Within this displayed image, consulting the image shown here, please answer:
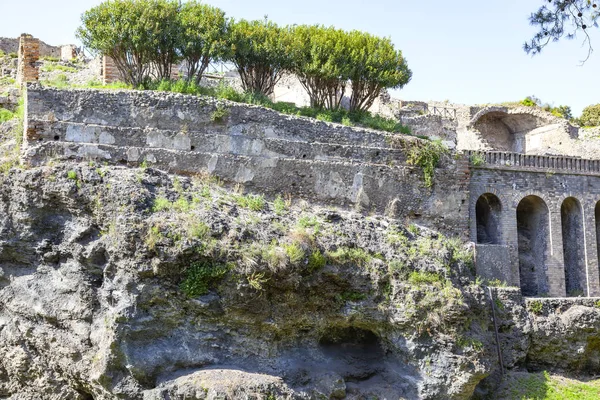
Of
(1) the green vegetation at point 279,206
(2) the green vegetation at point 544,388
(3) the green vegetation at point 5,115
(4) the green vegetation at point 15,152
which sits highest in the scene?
(3) the green vegetation at point 5,115

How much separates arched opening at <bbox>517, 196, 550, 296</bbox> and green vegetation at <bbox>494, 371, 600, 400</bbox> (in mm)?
3504

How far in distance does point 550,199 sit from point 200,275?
451 inches

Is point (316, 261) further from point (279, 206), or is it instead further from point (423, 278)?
point (423, 278)

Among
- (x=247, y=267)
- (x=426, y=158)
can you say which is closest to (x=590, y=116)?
(x=426, y=158)

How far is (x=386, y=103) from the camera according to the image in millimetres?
25484

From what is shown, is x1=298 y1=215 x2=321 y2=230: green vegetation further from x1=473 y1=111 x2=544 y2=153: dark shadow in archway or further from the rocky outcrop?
x1=473 y1=111 x2=544 y2=153: dark shadow in archway

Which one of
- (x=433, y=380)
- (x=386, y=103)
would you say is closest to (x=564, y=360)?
(x=433, y=380)

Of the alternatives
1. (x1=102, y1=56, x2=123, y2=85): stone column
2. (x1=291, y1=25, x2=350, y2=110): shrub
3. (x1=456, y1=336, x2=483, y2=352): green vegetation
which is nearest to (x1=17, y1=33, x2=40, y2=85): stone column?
(x1=102, y1=56, x2=123, y2=85): stone column

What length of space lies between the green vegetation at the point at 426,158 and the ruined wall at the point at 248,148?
17 centimetres

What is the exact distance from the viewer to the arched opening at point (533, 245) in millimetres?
20594

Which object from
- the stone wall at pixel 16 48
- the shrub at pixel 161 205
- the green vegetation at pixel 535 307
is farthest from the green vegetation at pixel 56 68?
the green vegetation at pixel 535 307

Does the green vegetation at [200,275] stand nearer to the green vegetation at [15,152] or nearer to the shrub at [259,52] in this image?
the green vegetation at [15,152]

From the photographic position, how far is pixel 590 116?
34.9 m

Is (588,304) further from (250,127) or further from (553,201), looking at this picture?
(250,127)
